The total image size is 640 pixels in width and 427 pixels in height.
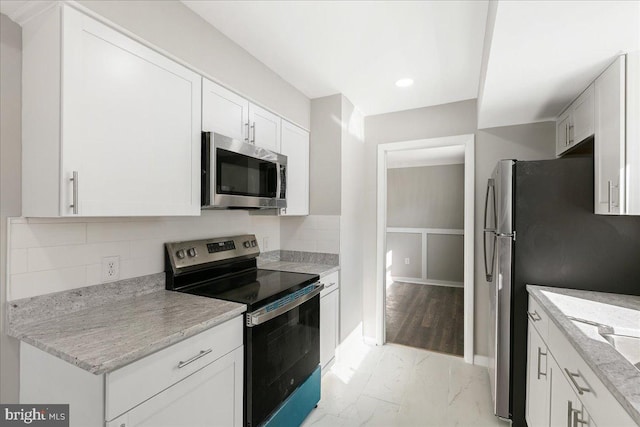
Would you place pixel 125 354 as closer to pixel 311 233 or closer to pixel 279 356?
pixel 279 356

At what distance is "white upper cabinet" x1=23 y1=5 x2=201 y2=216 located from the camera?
1.13 meters

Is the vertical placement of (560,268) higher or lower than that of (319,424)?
higher

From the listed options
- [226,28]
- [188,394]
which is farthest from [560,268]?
[226,28]

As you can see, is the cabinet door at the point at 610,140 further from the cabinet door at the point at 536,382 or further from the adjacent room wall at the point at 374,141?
the adjacent room wall at the point at 374,141

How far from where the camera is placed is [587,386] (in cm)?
107

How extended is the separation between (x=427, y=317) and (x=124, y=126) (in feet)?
→ 12.6

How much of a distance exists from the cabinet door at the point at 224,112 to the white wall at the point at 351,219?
1.04 metres

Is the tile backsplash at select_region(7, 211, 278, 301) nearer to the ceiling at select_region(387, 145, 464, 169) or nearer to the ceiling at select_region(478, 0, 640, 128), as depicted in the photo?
the ceiling at select_region(478, 0, 640, 128)

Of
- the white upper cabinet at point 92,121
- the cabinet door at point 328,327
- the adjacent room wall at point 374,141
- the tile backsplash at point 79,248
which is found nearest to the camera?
the white upper cabinet at point 92,121

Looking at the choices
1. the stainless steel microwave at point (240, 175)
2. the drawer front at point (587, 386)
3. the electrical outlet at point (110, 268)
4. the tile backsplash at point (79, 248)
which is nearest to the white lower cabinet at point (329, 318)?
the stainless steel microwave at point (240, 175)

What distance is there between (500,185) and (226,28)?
1.99 m

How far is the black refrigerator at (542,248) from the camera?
1694mm

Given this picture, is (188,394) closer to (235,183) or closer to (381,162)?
(235,183)

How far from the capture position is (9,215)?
4.01 feet
